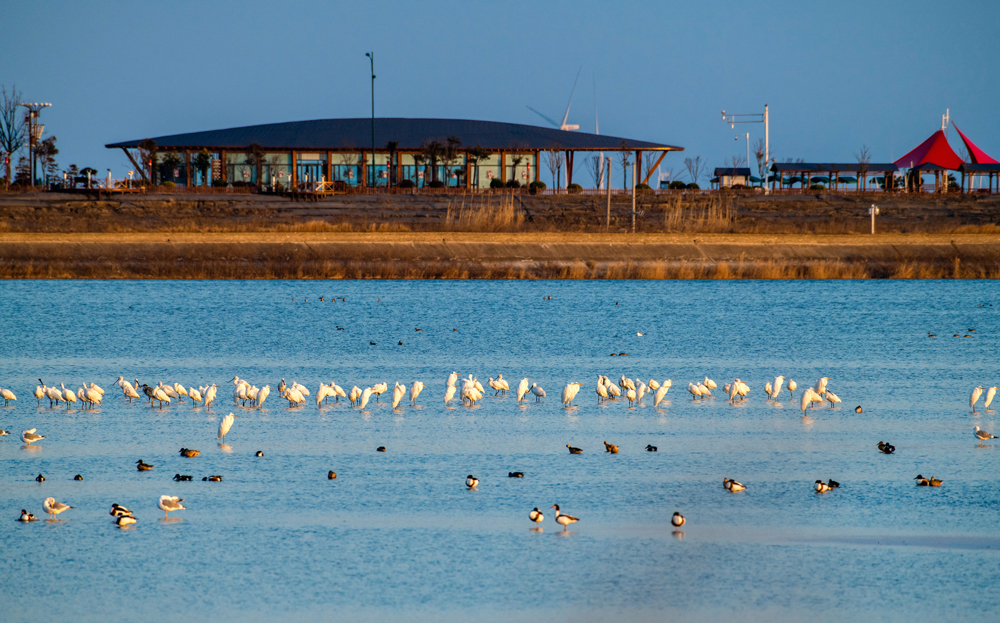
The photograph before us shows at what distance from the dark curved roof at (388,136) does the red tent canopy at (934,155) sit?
18.5 metres

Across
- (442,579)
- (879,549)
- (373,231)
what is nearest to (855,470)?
(879,549)

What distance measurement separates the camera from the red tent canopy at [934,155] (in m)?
80.2

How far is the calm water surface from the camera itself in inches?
314

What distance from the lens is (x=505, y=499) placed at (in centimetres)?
1045

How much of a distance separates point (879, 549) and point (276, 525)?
517 centimetres

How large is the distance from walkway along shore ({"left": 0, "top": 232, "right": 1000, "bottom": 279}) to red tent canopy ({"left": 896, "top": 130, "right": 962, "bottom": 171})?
2966 centimetres

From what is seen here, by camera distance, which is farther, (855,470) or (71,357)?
(71,357)

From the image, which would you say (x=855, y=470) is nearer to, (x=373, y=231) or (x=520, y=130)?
(x=373, y=231)

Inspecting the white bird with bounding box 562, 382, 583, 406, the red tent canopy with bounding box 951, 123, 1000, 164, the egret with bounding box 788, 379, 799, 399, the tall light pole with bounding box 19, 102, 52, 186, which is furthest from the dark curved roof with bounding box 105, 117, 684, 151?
the white bird with bounding box 562, 382, 583, 406

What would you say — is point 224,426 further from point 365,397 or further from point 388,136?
point 388,136

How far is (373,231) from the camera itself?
54.4 meters

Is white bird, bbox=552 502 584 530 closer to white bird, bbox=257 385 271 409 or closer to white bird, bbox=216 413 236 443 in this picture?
white bird, bbox=216 413 236 443

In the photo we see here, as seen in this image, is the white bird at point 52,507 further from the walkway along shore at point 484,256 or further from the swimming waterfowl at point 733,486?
the walkway along shore at point 484,256

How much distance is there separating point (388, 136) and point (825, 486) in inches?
2827
